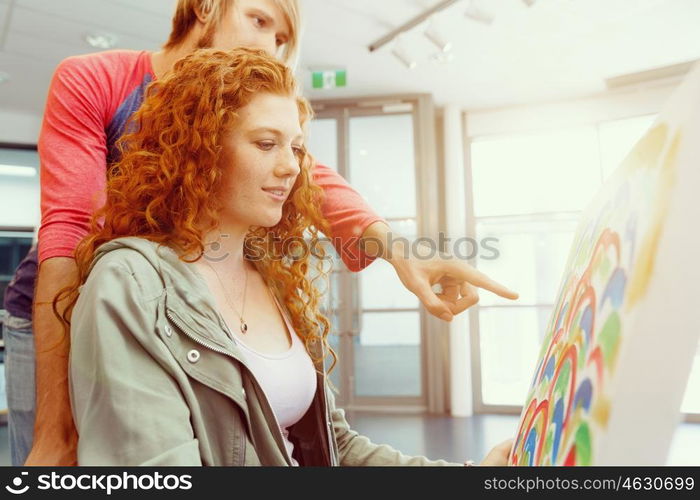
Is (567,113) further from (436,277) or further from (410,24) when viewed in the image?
(436,277)

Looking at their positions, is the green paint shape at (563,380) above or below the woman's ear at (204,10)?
below

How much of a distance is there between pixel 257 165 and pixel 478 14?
9.33ft

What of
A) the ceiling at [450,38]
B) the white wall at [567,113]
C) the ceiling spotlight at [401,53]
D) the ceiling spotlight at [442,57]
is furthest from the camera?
the white wall at [567,113]

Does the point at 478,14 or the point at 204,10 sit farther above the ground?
the point at 478,14

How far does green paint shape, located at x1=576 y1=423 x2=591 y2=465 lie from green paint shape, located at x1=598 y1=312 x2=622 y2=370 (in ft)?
0.15

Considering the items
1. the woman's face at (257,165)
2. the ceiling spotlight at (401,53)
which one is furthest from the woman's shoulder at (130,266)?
the ceiling spotlight at (401,53)

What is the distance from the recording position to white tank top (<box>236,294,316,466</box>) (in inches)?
28.8

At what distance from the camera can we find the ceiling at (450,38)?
11.1 ft

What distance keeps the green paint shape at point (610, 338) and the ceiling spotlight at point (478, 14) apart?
3195mm

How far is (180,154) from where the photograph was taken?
A: 30.3 inches

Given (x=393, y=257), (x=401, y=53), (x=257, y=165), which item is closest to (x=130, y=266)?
(x=257, y=165)

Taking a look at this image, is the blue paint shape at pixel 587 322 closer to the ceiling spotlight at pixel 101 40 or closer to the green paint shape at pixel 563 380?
the green paint shape at pixel 563 380
